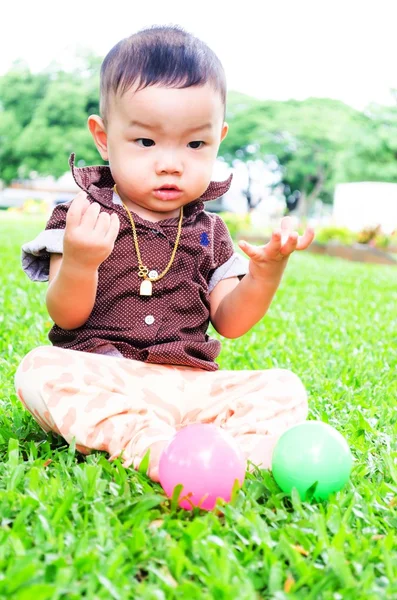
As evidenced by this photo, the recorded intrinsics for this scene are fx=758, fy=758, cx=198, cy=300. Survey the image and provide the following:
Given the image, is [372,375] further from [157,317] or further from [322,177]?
[322,177]

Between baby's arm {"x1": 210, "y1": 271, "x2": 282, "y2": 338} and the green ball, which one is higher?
baby's arm {"x1": 210, "y1": 271, "x2": 282, "y2": 338}

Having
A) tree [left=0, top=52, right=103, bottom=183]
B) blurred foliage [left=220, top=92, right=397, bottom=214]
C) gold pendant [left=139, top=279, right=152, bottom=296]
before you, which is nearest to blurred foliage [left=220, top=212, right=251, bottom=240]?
blurred foliage [left=220, top=92, right=397, bottom=214]

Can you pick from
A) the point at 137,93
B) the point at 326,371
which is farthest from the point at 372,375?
the point at 137,93

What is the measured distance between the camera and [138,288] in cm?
225

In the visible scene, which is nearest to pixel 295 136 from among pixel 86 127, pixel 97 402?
pixel 86 127

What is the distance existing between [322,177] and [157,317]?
30.7 metres

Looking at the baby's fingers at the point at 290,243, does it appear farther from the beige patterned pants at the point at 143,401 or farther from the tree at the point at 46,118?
the tree at the point at 46,118

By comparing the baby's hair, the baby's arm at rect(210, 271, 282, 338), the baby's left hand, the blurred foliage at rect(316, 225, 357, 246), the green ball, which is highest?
the baby's hair

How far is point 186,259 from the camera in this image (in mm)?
2314

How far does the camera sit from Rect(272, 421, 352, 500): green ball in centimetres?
170

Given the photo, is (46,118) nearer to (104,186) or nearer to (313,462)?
(104,186)

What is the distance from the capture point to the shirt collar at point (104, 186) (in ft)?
7.52

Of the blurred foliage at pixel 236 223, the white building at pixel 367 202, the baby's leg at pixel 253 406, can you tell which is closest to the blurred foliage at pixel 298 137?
the white building at pixel 367 202

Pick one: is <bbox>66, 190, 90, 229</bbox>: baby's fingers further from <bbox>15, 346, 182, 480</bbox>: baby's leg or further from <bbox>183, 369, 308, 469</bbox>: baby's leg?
<bbox>183, 369, 308, 469</bbox>: baby's leg
